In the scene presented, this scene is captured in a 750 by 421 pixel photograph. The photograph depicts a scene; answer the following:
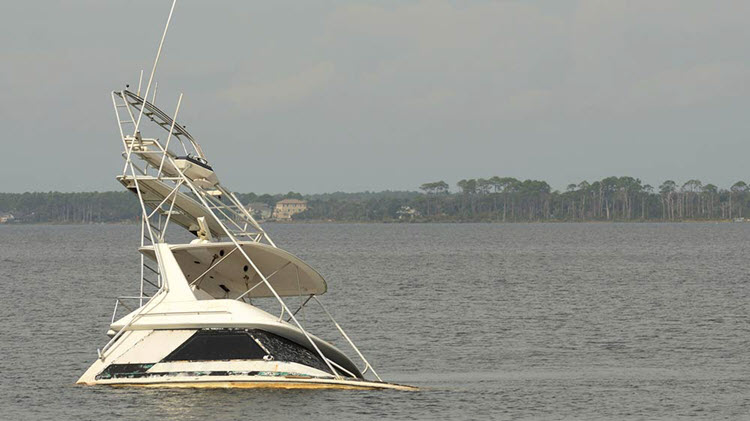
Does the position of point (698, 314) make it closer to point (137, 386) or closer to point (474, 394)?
point (474, 394)

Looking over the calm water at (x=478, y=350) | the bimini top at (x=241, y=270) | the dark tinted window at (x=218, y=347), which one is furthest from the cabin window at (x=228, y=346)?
the bimini top at (x=241, y=270)

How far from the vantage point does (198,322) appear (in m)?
30.4

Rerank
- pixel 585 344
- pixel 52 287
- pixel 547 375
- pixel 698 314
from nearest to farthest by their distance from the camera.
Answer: pixel 547 375, pixel 585 344, pixel 698 314, pixel 52 287

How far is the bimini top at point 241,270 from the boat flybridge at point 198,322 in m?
0.04

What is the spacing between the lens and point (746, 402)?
32062 millimetres

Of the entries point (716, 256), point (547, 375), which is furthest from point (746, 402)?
point (716, 256)

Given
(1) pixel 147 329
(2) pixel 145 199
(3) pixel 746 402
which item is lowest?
(3) pixel 746 402

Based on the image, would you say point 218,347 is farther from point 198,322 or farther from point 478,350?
point 478,350

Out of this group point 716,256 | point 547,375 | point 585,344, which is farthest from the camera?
point 716,256

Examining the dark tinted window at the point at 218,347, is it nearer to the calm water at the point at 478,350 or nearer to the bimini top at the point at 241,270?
the calm water at the point at 478,350

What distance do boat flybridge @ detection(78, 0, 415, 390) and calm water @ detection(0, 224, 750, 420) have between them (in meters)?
0.54

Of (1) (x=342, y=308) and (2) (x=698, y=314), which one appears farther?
(1) (x=342, y=308)

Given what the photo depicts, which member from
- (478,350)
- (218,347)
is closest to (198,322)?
(218,347)

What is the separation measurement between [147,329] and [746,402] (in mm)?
17022
